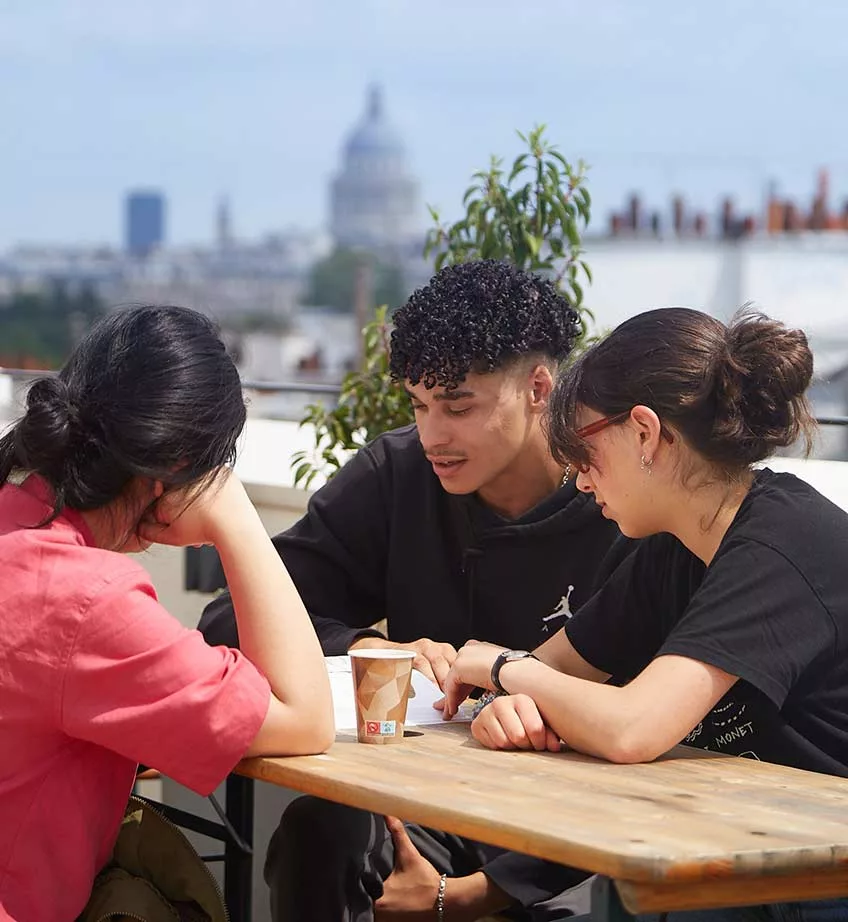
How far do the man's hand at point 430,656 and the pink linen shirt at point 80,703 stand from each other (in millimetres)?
598

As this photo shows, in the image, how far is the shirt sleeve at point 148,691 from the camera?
1671mm

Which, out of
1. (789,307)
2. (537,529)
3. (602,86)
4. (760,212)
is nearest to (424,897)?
(537,529)

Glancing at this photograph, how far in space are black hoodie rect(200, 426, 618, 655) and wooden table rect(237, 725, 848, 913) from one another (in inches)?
26.1

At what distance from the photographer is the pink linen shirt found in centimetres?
167

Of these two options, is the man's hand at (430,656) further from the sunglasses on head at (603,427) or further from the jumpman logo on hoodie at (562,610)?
the sunglasses on head at (603,427)

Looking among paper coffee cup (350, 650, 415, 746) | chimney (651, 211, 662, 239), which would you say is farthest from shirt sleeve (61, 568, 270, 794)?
chimney (651, 211, 662, 239)

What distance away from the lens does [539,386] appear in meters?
2.76

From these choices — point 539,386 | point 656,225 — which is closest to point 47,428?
point 539,386

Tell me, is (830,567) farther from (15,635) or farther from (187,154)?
(187,154)

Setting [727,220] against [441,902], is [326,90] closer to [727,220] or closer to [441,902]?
[727,220]

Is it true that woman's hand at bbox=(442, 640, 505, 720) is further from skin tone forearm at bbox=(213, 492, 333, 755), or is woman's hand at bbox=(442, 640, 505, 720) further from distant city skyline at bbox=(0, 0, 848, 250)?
distant city skyline at bbox=(0, 0, 848, 250)

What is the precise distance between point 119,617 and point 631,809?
1.92 feet

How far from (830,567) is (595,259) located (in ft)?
98.4

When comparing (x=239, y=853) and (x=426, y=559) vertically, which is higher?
(x=426, y=559)
